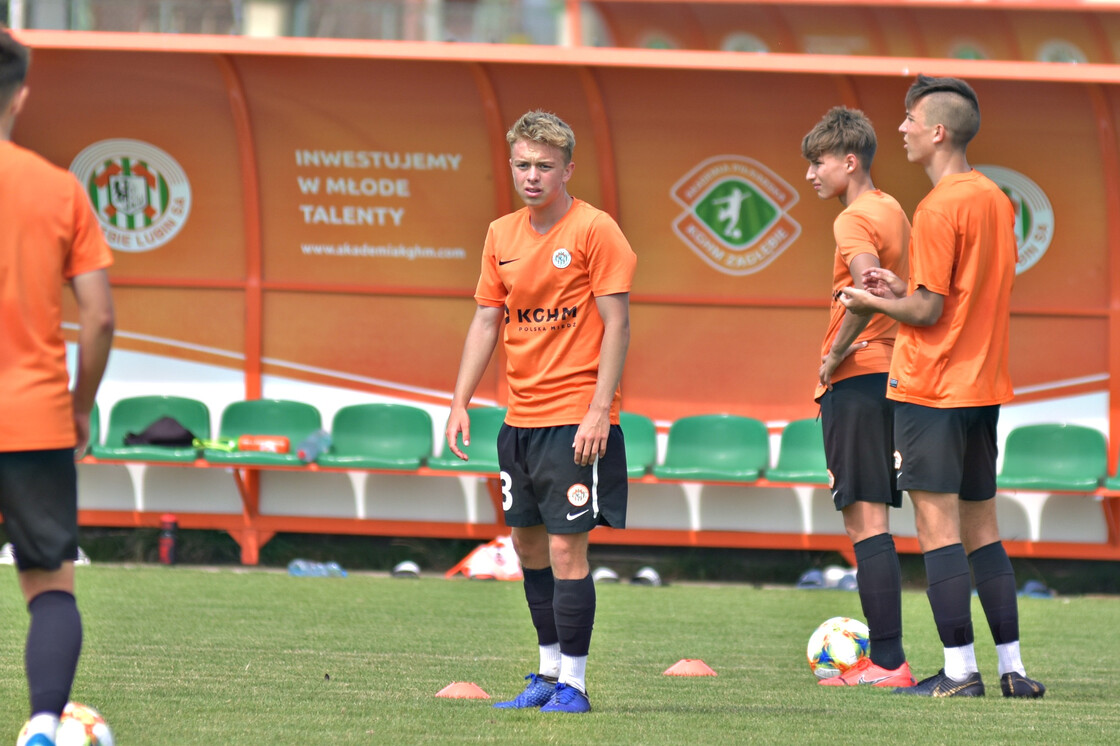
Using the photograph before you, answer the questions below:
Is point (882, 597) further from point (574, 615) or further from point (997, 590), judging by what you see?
point (574, 615)

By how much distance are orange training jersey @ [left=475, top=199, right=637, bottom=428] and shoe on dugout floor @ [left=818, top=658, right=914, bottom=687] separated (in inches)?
53.7

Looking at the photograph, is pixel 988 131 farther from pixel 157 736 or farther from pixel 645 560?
pixel 157 736

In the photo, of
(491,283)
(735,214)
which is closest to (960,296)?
(491,283)

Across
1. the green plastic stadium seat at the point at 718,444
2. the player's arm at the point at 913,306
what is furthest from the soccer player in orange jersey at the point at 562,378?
the green plastic stadium seat at the point at 718,444

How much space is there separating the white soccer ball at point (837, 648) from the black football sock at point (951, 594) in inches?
23.3

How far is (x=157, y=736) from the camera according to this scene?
3.38 meters

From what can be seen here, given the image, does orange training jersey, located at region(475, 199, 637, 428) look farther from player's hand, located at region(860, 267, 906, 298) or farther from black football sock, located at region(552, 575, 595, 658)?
player's hand, located at region(860, 267, 906, 298)

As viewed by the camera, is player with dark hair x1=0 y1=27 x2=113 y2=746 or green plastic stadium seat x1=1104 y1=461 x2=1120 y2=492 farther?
green plastic stadium seat x1=1104 y1=461 x2=1120 y2=492

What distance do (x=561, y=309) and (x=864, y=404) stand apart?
1.25 meters

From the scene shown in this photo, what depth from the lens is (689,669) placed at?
16.1 ft

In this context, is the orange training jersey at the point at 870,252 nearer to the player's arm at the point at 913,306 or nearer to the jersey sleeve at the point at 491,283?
the player's arm at the point at 913,306

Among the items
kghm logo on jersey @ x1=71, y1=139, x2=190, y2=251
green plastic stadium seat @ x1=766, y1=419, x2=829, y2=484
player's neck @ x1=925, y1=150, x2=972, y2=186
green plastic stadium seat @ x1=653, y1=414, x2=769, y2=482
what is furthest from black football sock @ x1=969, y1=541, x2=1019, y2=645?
kghm logo on jersey @ x1=71, y1=139, x2=190, y2=251

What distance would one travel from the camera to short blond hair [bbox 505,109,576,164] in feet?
12.6

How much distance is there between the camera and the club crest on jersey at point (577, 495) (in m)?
3.80
